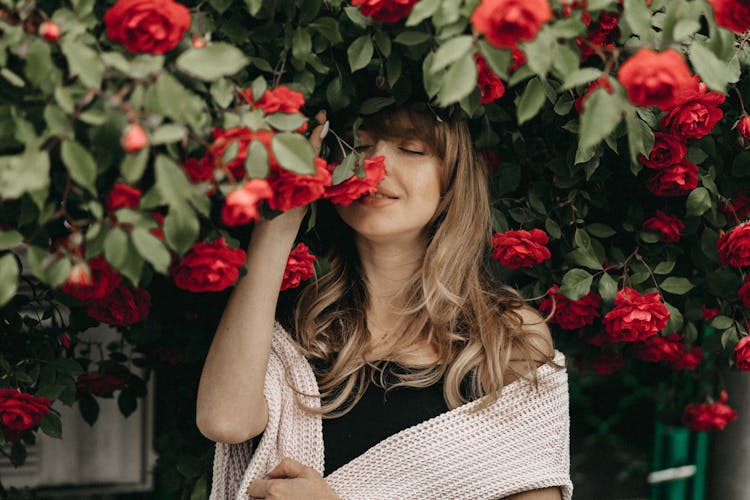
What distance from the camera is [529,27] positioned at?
1.09 meters

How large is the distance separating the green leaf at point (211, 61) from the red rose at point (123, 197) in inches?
6.7

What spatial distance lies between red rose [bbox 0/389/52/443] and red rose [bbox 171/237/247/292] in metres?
0.54

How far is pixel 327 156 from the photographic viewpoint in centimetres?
170

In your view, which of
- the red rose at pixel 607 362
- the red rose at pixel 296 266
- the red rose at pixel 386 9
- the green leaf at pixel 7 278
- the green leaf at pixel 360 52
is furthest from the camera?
the red rose at pixel 607 362

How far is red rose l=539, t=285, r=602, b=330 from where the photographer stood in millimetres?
2014

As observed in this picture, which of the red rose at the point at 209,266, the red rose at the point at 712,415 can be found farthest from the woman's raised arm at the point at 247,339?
the red rose at the point at 712,415

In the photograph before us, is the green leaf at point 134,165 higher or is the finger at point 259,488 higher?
the green leaf at point 134,165

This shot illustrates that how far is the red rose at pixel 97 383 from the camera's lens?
7.28ft

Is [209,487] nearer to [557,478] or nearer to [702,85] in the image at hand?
[557,478]

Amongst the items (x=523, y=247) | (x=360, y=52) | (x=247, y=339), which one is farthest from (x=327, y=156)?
(x=523, y=247)

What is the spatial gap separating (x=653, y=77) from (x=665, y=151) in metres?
0.70

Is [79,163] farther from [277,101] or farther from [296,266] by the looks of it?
[296,266]

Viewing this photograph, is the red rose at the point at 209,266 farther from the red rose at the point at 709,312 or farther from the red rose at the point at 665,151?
the red rose at the point at 709,312

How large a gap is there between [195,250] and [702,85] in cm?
104
